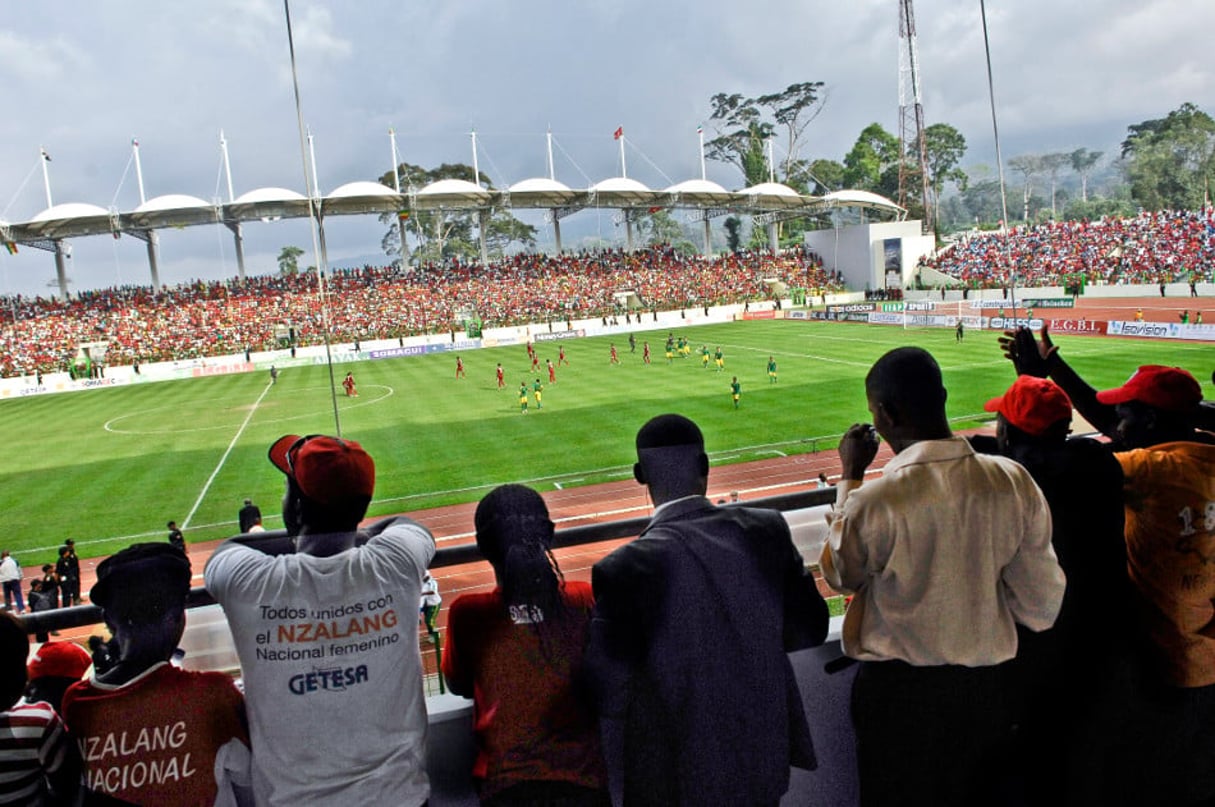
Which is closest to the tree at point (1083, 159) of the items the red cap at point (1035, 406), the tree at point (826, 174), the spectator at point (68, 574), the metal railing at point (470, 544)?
the tree at point (826, 174)

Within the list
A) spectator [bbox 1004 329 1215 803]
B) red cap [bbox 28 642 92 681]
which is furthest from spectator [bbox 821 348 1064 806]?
red cap [bbox 28 642 92 681]

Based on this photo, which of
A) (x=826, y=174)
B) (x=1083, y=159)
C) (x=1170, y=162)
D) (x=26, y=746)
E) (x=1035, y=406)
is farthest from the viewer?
(x=1170, y=162)

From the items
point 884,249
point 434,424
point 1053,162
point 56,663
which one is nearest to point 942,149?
point 1053,162

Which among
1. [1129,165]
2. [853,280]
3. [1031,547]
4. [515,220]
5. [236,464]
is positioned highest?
[515,220]

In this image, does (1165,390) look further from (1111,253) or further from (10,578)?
(1111,253)

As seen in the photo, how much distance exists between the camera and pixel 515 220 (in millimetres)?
61844

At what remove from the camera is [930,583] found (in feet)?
6.43

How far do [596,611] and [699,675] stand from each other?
0.87 ft

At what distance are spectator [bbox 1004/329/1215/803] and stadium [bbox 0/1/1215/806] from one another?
0.52m

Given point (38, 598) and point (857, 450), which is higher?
point (857, 450)

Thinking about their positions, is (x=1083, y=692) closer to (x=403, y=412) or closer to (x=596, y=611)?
(x=596, y=611)

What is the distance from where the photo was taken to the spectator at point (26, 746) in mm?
1670

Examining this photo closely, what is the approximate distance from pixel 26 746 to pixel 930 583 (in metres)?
1.97

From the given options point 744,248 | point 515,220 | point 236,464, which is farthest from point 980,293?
point 515,220
